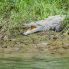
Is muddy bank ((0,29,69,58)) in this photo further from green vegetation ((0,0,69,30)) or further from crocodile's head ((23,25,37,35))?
green vegetation ((0,0,69,30))

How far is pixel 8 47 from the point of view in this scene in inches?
357

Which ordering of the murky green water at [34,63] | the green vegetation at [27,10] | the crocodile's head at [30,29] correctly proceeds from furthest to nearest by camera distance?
the green vegetation at [27,10] < the crocodile's head at [30,29] < the murky green water at [34,63]

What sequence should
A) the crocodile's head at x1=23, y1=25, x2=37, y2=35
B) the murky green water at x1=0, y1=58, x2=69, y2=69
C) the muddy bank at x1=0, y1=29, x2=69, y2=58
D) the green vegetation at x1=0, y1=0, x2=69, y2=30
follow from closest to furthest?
the murky green water at x1=0, y1=58, x2=69, y2=69 < the muddy bank at x1=0, y1=29, x2=69, y2=58 < the crocodile's head at x1=23, y1=25, x2=37, y2=35 < the green vegetation at x1=0, y1=0, x2=69, y2=30

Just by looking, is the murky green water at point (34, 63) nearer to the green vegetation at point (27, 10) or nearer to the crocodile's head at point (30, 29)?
the crocodile's head at point (30, 29)

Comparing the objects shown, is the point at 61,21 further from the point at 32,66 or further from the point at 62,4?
the point at 32,66

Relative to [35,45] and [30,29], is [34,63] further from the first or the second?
[30,29]

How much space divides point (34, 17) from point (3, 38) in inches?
58.7

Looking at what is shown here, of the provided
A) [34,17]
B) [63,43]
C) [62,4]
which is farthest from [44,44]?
[62,4]

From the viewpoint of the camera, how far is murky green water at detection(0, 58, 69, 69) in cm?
652

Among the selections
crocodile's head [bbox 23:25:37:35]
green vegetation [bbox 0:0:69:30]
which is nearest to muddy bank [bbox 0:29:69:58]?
crocodile's head [bbox 23:25:37:35]

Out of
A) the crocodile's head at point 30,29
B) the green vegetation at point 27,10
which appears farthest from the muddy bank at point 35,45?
the green vegetation at point 27,10

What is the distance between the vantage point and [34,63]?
696 cm

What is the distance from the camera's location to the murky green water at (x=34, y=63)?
6521 mm

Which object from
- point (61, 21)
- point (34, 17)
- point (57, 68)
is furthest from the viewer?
point (34, 17)
